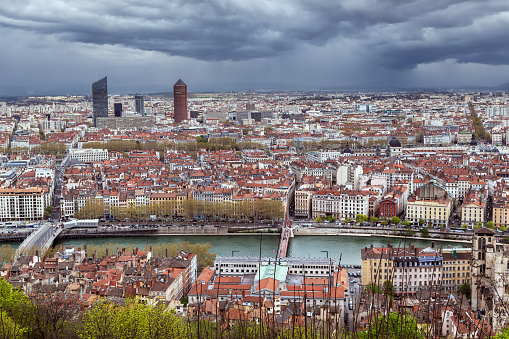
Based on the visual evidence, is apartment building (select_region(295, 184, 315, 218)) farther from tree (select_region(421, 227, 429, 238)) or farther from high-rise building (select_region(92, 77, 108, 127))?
high-rise building (select_region(92, 77, 108, 127))

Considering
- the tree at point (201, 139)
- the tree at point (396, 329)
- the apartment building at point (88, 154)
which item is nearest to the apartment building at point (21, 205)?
the apartment building at point (88, 154)

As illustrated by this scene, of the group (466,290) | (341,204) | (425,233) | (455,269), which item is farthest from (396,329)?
(341,204)

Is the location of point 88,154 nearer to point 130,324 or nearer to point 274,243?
point 274,243

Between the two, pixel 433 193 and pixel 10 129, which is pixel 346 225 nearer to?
pixel 433 193

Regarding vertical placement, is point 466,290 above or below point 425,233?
above

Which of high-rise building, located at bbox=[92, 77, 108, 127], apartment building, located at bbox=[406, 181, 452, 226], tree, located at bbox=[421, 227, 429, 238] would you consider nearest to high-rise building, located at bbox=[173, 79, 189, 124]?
high-rise building, located at bbox=[92, 77, 108, 127]

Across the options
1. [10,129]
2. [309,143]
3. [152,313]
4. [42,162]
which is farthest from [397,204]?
[10,129]
